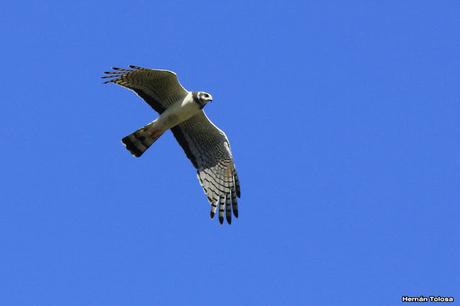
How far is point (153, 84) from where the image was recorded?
51.3 ft

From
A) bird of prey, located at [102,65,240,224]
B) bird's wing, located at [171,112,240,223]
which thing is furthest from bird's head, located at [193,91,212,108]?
bird's wing, located at [171,112,240,223]

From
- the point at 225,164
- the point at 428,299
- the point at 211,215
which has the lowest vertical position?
the point at 428,299

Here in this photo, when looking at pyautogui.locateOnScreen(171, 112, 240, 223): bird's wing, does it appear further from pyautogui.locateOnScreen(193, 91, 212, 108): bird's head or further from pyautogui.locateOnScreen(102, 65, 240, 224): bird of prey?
pyautogui.locateOnScreen(193, 91, 212, 108): bird's head

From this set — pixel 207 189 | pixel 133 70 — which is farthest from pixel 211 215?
pixel 133 70

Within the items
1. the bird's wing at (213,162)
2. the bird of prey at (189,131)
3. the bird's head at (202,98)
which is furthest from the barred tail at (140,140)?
the bird's head at (202,98)

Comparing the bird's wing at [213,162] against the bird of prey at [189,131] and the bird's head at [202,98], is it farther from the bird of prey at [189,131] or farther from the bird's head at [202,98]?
the bird's head at [202,98]

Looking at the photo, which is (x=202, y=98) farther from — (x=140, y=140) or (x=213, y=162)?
(x=213, y=162)

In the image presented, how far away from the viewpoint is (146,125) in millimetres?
15734

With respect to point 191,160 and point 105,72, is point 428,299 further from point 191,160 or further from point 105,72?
point 105,72

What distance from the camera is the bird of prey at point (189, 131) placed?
15430 mm

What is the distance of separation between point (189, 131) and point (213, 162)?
81 cm

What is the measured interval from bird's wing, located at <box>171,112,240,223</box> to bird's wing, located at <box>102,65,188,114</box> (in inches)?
30.7

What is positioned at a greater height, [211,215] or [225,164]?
[225,164]

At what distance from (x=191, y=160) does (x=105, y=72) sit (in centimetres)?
262
